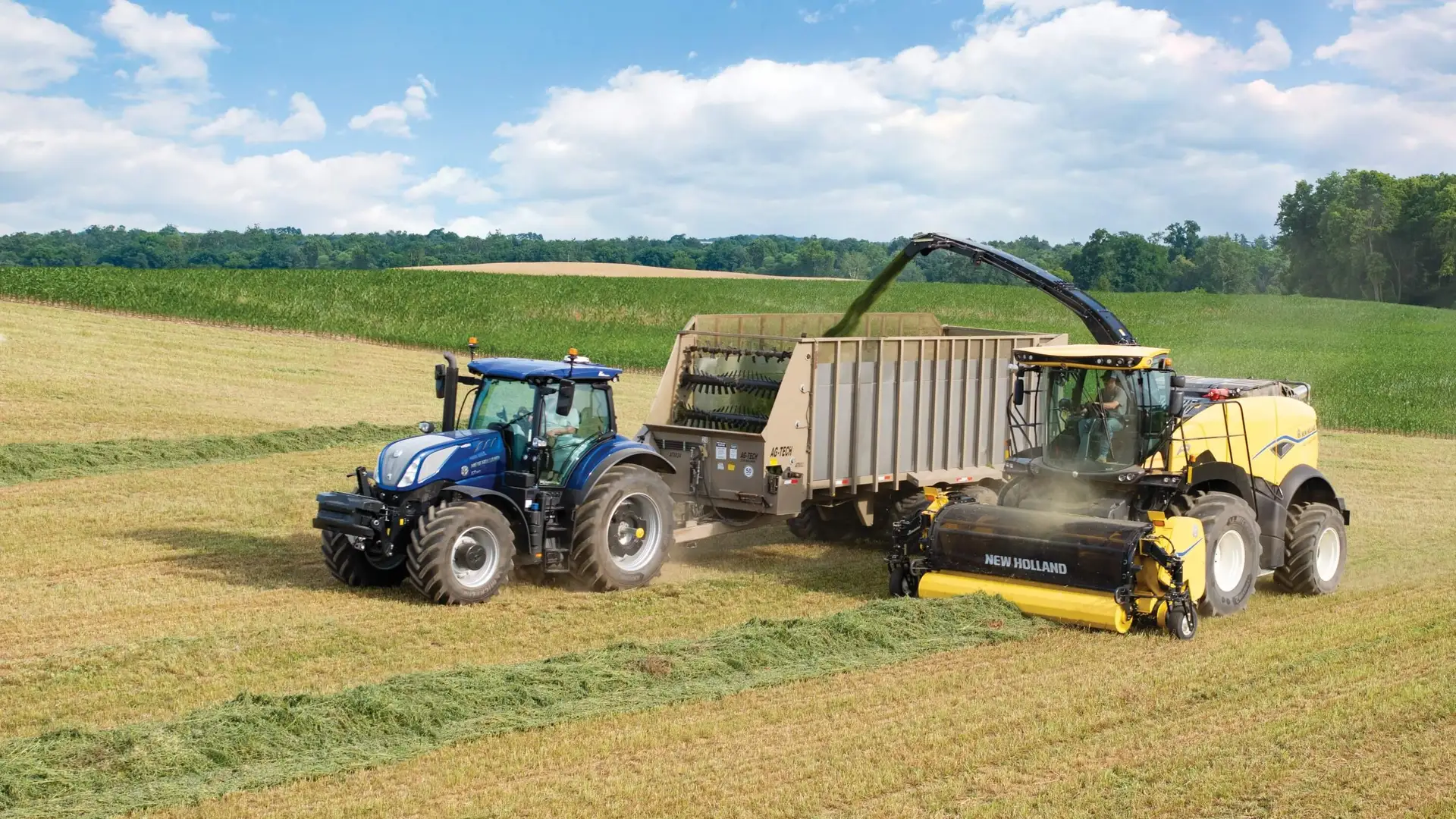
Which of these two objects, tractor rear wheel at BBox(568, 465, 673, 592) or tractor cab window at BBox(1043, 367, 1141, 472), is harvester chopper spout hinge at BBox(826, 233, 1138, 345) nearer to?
tractor cab window at BBox(1043, 367, 1141, 472)

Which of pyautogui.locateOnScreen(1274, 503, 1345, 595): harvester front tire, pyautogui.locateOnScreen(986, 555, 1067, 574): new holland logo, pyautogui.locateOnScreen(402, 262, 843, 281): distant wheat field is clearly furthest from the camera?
pyautogui.locateOnScreen(402, 262, 843, 281): distant wheat field

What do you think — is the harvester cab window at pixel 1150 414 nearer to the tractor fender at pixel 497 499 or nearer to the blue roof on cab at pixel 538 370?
the blue roof on cab at pixel 538 370

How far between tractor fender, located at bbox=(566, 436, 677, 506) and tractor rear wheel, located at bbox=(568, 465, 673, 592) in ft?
0.25

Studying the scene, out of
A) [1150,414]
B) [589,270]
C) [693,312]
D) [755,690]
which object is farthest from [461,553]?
[589,270]

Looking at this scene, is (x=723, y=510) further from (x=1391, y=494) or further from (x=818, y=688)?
(x=1391, y=494)

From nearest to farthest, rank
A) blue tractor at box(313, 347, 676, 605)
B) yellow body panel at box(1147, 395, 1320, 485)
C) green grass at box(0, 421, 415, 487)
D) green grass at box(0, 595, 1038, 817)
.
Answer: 1. green grass at box(0, 595, 1038, 817)
2. blue tractor at box(313, 347, 676, 605)
3. yellow body panel at box(1147, 395, 1320, 485)
4. green grass at box(0, 421, 415, 487)

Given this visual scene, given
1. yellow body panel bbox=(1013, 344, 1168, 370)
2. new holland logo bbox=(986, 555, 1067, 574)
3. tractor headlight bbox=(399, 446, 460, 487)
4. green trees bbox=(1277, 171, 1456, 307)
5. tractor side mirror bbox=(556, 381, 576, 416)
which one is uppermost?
green trees bbox=(1277, 171, 1456, 307)

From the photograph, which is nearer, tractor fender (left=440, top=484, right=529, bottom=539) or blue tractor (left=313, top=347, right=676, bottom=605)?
blue tractor (left=313, top=347, right=676, bottom=605)

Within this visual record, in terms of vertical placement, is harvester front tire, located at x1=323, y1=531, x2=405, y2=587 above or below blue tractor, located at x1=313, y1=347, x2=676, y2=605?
below

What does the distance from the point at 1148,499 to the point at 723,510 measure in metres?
4.30

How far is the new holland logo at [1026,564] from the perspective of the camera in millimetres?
10805

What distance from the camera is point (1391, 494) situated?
754 inches

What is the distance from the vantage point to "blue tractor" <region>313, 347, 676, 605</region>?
11.3 m

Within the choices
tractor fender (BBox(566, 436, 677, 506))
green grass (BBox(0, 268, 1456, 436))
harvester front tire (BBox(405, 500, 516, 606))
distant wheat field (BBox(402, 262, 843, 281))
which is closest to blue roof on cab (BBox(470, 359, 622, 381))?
tractor fender (BBox(566, 436, 677, 506))
